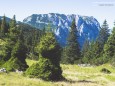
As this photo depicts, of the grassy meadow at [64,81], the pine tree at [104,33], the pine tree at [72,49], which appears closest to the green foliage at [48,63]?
the grassy meadow at [64,81]

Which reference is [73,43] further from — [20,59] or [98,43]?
[20,59]

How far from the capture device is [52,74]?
118 feet

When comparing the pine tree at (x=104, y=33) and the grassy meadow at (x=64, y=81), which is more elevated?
the pine tree at (x=104, y=33)

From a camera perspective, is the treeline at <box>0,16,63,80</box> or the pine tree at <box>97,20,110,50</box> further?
the pine tree at <box>97,20,110,50</box>

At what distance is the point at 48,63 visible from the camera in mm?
36375

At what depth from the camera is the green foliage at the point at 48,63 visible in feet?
117

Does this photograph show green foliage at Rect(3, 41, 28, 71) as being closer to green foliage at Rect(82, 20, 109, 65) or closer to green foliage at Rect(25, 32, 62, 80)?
green foliage at Rect(25, 32, 62, 80)

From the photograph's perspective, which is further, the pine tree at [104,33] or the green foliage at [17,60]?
the pine tree at [104,33]

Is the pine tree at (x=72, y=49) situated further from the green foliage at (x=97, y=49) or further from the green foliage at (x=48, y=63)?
the green foliage at (x=48, y=63)

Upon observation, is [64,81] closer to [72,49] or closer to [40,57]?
[40,57]

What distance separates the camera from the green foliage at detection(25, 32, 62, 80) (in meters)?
35.8

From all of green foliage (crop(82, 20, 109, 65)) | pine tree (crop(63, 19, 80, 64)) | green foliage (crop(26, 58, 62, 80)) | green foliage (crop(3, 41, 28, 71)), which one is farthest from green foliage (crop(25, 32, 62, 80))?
pine tree (crop(63, 19, 80, 64))

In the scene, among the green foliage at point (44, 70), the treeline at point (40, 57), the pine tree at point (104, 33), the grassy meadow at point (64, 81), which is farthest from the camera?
the pine tree at point (104, 33)

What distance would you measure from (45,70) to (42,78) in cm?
114
